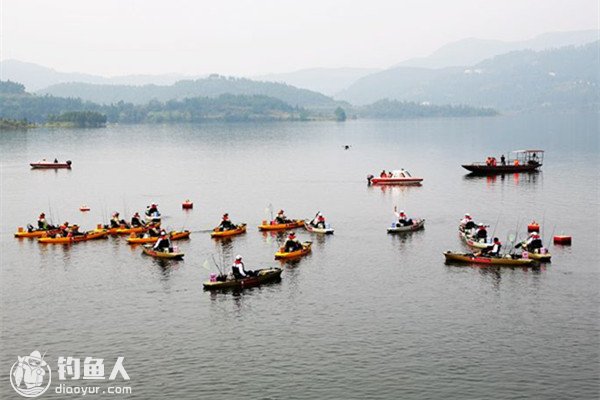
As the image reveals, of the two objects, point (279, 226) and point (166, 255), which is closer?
point (166, 255)

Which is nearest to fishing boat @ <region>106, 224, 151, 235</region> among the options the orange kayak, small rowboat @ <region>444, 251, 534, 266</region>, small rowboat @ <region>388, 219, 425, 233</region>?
the orange kayak

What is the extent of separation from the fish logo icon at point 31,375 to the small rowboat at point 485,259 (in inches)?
1519

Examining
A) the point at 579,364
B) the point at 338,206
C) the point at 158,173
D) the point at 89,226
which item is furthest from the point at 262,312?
the point at 158,173

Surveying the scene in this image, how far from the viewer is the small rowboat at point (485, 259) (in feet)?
229

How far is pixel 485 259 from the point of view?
232 feet

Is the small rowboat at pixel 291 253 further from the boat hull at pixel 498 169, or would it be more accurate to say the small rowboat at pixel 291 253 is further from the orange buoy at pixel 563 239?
the boat hull at pixel 498 169

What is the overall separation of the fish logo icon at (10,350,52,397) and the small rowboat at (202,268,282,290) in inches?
653

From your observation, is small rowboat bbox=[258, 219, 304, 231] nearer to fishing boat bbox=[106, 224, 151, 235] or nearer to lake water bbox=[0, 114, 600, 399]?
lake water bbox=[0, 114, 600, 399]

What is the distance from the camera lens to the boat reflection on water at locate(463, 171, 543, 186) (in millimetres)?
136000

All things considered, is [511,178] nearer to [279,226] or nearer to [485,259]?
[279,226]

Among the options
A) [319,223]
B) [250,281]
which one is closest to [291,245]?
[250,281]

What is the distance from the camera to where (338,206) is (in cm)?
11188

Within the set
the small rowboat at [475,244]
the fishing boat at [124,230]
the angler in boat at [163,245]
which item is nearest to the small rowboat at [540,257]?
the small rowboat at [475,244]

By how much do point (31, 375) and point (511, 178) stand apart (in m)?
110
